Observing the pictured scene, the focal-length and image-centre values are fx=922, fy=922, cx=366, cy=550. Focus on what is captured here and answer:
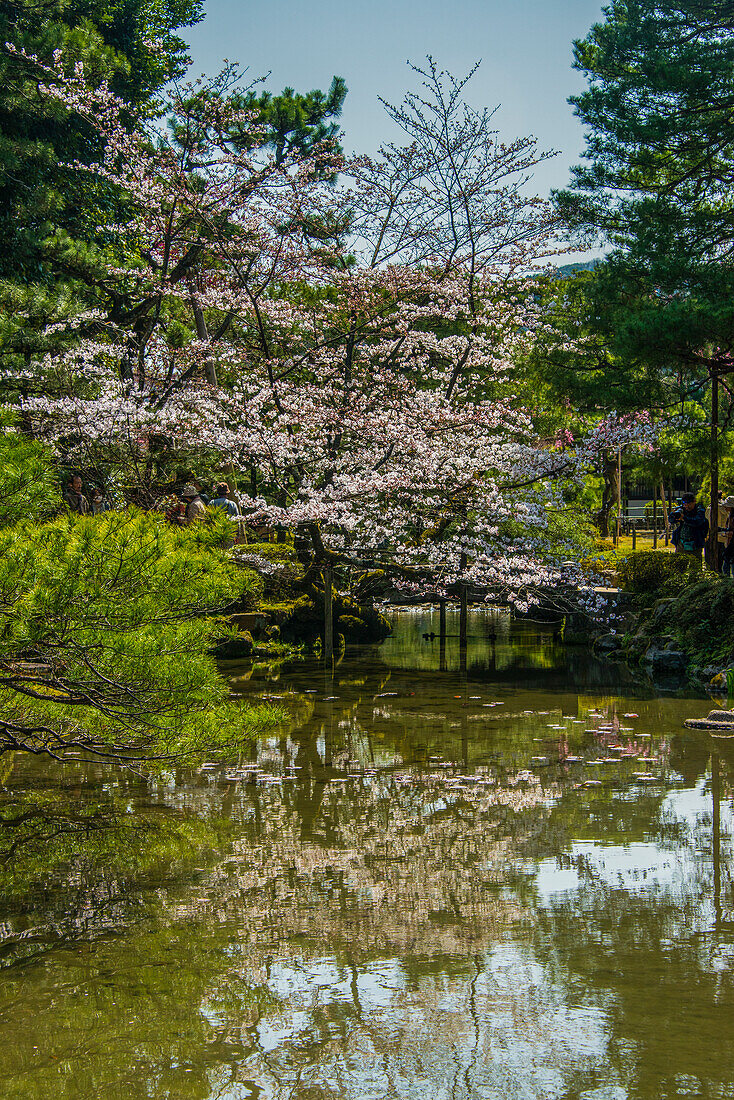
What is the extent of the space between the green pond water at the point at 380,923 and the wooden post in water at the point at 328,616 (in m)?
4.74

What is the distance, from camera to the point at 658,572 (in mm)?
15281

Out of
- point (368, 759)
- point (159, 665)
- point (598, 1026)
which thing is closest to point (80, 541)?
point (159, 665)

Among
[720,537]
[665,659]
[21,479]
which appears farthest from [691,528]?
[21,479]

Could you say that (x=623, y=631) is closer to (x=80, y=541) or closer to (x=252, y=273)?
(x=252, y=273)

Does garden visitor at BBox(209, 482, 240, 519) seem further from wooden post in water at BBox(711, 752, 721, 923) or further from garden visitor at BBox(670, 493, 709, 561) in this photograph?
garden visitor at BBox(670, 493, 709, 561)

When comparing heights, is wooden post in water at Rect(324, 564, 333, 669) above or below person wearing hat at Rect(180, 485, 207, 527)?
below

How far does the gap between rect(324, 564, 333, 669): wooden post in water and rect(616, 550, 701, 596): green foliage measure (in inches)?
212

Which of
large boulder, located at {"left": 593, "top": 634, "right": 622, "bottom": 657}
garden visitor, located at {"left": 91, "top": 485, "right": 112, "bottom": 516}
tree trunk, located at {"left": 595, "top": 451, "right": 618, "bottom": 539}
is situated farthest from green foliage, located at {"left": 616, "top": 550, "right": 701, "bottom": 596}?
tree trunk, located at {"left": 595, "top": 451, "right": 618, "bottom": 539}

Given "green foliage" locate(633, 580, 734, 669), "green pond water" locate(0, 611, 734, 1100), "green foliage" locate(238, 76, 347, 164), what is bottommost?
"green pond water" locate(0, 611, 734, 1100)

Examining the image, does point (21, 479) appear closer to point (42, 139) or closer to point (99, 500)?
point (99, 500)

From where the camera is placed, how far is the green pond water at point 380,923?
320 centimetres

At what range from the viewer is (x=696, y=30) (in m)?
12.0

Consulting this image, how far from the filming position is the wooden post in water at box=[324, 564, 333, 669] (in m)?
13.2

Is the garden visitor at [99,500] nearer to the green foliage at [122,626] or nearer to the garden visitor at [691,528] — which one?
the green foliage at [122,626]
